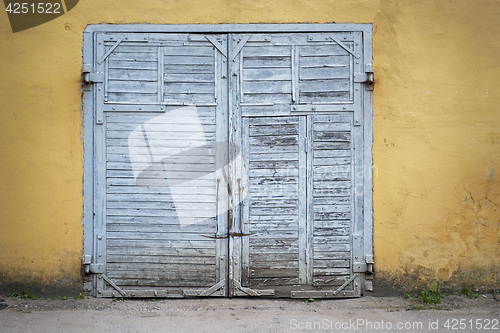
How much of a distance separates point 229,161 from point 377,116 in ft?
5.10

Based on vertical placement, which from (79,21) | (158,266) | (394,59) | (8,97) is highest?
(79,21)

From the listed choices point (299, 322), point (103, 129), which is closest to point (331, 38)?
point (103, 129)

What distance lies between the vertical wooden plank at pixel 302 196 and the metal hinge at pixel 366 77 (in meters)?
0.67

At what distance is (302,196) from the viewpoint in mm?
4316

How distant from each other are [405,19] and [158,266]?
350 centimetres

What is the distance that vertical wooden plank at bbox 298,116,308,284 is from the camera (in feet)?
14.1

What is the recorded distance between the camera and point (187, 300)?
4.32 m

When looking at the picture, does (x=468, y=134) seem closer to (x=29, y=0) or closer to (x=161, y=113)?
(x=161, y=113)

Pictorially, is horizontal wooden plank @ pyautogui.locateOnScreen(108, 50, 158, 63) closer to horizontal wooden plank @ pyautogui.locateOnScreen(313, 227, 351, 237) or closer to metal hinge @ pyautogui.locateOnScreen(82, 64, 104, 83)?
metal hinge @ pyautogui.locateOnScreen(82, 64, 104, 83)

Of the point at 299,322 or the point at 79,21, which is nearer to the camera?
the point at 299,322

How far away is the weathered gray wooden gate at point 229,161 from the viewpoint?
4277mm

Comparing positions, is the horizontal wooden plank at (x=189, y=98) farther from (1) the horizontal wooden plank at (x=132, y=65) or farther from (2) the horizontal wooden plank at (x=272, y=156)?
(2) the horizontal wooden plank at (x=272, y=156)

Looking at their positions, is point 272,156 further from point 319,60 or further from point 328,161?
point 319,60

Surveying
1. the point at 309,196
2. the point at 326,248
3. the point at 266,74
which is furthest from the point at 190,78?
the point at 326,248
